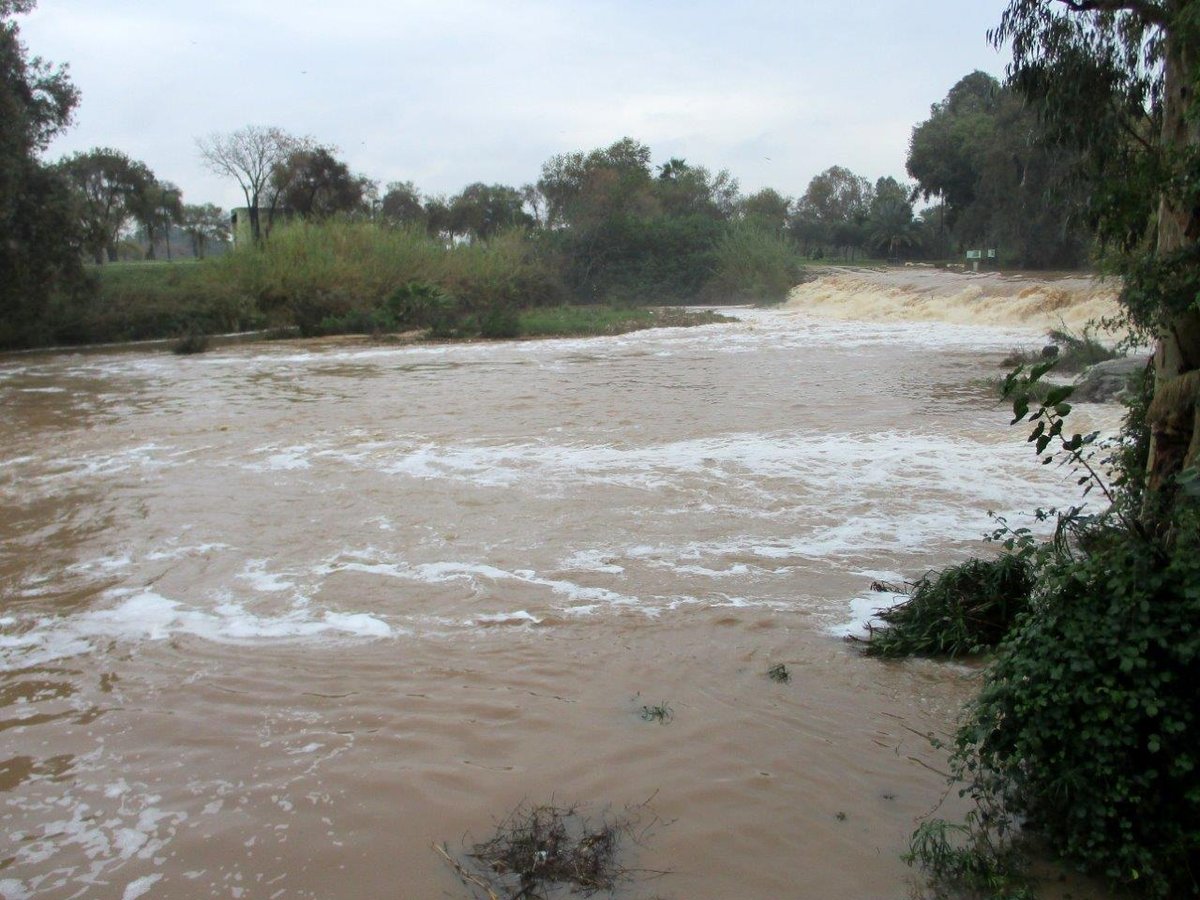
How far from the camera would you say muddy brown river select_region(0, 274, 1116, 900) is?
3.71 m

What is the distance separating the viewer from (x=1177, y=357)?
421cm

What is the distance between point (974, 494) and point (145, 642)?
684 centimetres

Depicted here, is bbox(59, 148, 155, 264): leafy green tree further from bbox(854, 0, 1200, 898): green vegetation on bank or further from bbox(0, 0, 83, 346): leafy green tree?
bbox(854, 0, 1200, 898): green vegetation on bank

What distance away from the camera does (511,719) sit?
4.68 meters

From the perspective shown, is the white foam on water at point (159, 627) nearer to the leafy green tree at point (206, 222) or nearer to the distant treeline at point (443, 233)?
the distant treeline at point (443, 233)

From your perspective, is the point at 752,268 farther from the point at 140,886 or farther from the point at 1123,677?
A: the point at 140,886

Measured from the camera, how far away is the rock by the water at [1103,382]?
13641mm

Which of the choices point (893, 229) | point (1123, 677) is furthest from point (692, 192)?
point (1123, 677)

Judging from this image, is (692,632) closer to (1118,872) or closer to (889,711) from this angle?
(889,711)

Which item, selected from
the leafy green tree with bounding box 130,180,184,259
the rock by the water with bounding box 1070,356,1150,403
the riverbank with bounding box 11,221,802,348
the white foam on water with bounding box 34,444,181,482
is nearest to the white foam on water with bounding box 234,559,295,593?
the white foam on water with bounding box 34,444,181,482

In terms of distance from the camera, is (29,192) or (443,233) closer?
(29,192)

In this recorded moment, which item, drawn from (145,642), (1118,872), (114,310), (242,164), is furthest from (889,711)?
(242,164)

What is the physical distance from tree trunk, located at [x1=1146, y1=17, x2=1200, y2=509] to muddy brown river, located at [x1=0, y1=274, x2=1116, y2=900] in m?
1.46

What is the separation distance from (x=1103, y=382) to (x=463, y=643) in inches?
449
